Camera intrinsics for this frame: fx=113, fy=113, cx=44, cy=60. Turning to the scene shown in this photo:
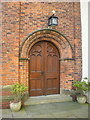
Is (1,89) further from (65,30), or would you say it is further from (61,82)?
(65,30)

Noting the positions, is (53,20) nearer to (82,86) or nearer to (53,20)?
(53,20)

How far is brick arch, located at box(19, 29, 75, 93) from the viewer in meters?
Result: 4.32

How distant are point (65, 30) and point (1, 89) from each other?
11.1ft

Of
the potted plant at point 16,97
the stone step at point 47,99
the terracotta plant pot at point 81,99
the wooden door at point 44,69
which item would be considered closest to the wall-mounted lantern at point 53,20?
the wooden door at point 44,69

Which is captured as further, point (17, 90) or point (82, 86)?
point (82, 86)

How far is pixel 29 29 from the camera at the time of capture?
4.37 meters

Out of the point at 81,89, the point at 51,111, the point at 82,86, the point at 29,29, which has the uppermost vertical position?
the point at 29,29

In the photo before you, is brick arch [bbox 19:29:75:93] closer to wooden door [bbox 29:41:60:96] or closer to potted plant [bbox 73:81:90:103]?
wooden door [bbox 29:41:60:96]

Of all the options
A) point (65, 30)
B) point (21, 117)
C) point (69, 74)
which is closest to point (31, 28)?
point (65, 30)

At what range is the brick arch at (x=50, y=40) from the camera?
4.29 meters

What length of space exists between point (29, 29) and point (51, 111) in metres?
3.04

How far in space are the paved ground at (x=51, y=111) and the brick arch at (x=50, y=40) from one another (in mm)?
1886

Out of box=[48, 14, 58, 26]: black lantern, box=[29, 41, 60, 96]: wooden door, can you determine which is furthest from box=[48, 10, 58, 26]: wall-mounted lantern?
box=[29, 41, 60, 96]: wooden door

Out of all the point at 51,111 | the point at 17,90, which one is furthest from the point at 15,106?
the point at 51,111
